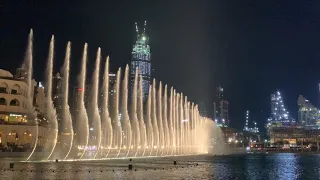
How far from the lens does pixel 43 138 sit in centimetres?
9688

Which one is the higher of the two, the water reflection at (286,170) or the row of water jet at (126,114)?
the row of water jet at (126,114)

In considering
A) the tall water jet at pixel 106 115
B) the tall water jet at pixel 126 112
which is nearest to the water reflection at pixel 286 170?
the tall water jet at pixel 126 112

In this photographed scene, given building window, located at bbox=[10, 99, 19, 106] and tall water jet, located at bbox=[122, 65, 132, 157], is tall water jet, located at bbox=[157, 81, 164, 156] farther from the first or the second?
building window, located at bbox=[10, 99, 19, 106]

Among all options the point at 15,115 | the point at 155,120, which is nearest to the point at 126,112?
the point at 155,120

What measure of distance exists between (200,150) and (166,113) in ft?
96.9

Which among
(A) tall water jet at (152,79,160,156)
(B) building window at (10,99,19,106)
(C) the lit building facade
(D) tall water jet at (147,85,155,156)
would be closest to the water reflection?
(D) tall water jet at (147,85,155,156)

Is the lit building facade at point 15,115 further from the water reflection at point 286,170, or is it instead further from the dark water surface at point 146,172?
the water reflection at point 286,170

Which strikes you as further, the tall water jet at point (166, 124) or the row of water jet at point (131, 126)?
the tall water jet at point (166, 124)

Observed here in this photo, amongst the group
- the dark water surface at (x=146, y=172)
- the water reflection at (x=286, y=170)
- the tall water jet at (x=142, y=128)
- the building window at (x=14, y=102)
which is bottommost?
the water reflection at (x=286, y=170)

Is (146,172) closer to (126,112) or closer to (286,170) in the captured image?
(286,170)

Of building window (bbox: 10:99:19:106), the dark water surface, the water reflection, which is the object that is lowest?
the water reflection

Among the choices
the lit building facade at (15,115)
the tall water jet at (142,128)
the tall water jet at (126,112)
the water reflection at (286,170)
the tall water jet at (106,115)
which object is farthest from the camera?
the lit building facade at (15,115)

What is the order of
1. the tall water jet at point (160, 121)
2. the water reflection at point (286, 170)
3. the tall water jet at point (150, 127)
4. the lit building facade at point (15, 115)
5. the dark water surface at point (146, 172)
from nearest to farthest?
the dark water surface at point (146, 172), the water reflection at point (286, 170), the lit building facade at point (15, 115), the tall water jet at point (150, 127), the tall water jet at point (160, 121)

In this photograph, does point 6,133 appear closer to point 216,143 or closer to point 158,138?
point 158,138
